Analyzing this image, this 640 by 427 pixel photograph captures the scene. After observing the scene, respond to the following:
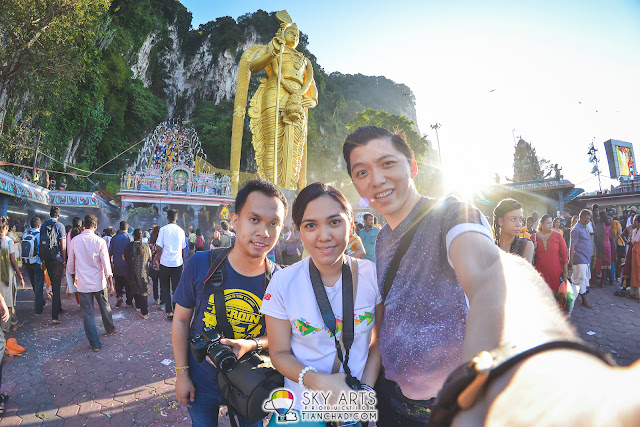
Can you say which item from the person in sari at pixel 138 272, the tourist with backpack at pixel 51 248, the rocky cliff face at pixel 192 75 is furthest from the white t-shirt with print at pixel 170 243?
the rocky cliff face at pixel 192 75

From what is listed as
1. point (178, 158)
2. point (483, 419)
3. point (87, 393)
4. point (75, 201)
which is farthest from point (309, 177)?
point (483, 419)

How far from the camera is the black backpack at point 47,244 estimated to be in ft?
17.3

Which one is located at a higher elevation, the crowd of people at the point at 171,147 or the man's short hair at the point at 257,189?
the crowd of people at the point at 171,147

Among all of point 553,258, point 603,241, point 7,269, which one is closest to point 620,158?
point 603,241

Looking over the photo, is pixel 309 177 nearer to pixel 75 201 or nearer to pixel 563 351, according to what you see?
pixel 75 201

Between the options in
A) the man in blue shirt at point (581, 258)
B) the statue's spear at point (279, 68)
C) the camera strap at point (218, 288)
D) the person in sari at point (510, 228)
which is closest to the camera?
the camera strap at point (218, 288)

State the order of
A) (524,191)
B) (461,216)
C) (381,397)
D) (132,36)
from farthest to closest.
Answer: (132,36)
(524,191)
(381,397)
(461,216)

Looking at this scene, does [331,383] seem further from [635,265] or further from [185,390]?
[635,265]

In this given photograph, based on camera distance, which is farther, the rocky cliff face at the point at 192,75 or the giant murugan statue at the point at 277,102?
the rocky cliff face at the point at 192,75

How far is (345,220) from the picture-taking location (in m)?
1.37

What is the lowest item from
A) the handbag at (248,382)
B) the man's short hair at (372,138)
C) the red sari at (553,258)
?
the red sari at (553,258)

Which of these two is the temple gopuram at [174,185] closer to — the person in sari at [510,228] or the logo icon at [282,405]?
the person in sari at [510,228]

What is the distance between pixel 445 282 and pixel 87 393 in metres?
3.80

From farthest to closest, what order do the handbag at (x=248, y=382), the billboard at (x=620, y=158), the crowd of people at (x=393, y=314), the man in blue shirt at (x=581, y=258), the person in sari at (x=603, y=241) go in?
the billboard at (x=620, y=158)
the person in sari at (x=603, y=241)
the man in blue shirt at (x=581, y=258)
the handbag at (x=248, y=382)
the crowd of people at (x=393, y=314)
